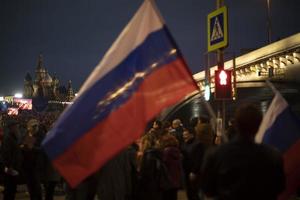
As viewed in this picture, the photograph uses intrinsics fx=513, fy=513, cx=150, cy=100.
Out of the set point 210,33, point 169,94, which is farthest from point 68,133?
point 210,33

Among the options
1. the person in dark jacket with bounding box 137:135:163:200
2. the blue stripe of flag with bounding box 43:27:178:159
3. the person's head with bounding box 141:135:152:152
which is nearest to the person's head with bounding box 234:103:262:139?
the blue stripe of flag with bounding box 43:27:178:159

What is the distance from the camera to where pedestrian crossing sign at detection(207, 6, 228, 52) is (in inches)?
440

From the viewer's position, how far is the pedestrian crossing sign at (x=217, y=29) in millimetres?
11172

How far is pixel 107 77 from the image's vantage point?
Answer: 5.48 metres

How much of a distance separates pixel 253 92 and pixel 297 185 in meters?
22.2

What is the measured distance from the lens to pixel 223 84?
475 inches

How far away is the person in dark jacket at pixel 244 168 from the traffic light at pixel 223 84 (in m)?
7.63

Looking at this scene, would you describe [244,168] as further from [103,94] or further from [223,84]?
[223,84]

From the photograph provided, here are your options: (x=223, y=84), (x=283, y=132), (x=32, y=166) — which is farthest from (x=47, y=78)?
(x=283, y=132)

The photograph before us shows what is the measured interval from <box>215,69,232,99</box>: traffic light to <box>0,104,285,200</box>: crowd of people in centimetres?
88

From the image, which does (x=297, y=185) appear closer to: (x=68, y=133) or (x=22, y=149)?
(x=68, y=133)

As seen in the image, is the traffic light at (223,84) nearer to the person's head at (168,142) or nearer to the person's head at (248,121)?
the person's head at (168,142)

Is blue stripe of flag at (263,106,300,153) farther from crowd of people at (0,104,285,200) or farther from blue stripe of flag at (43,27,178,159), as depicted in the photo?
blue stripe of flag at (43,27,178,159)

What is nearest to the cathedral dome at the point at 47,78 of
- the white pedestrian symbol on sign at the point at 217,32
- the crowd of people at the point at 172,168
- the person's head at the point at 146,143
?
the crowd of people at the point at 172,168
